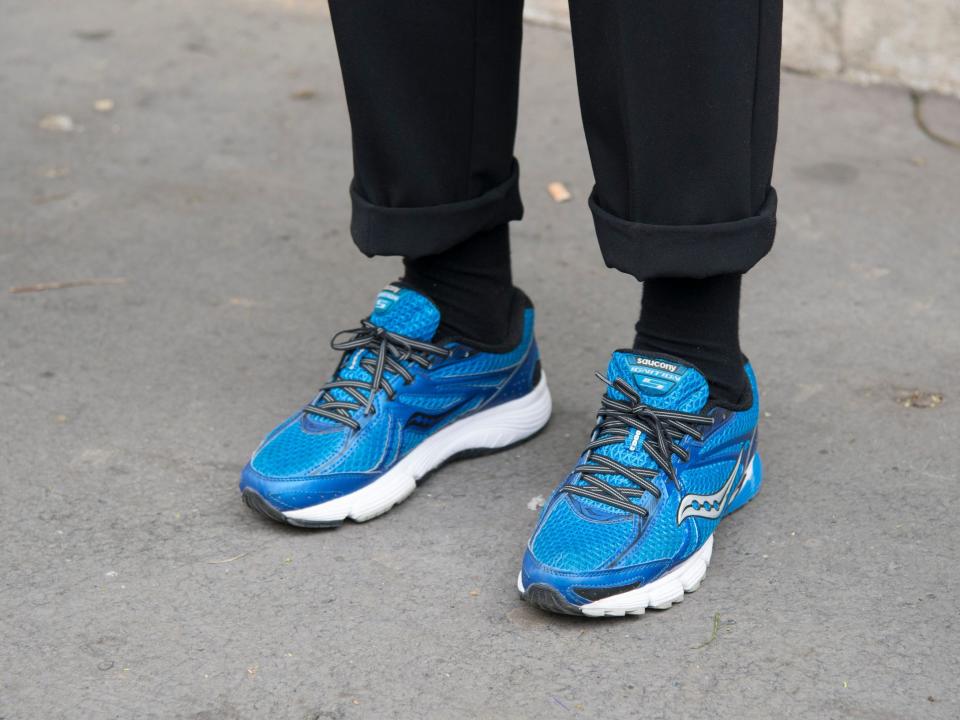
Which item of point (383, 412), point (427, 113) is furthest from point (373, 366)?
point (427, 113)

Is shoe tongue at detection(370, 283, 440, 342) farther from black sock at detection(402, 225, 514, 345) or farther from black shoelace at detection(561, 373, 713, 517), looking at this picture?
black shoelace at detection(561, 373, 713, 517)

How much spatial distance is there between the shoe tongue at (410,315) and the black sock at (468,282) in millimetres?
30

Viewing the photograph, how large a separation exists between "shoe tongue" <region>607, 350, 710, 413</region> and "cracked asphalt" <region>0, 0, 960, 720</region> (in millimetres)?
189

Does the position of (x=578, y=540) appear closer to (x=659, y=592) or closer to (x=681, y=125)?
(x=659, y=592)

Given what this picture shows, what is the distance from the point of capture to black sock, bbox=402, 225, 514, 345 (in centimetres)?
152

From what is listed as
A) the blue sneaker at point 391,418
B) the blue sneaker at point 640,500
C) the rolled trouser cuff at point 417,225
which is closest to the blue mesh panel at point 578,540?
the blue sneaker at point 640,500

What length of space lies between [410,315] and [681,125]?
0.45 m

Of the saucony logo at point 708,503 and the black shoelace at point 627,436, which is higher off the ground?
the black shoelace at point 627,436

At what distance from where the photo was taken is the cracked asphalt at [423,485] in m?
1.19

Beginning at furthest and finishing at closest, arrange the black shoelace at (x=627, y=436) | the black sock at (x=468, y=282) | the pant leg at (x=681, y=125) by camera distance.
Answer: the black sock at (x=468, y=282) < the black shoelace at (x=627, y=436) < the pant leg at (x=681, y=125)

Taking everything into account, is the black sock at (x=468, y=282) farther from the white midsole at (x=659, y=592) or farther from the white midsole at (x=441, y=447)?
the white midsole at (x=659, y=592)

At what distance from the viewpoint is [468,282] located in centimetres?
153

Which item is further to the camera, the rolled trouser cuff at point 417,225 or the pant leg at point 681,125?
the rolled trouser cuff at point 417,225

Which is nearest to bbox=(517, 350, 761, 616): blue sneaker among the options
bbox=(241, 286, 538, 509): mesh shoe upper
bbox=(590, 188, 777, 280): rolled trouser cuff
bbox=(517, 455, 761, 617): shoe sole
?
bbox=(517, 455, 761, 617): shoe sole
